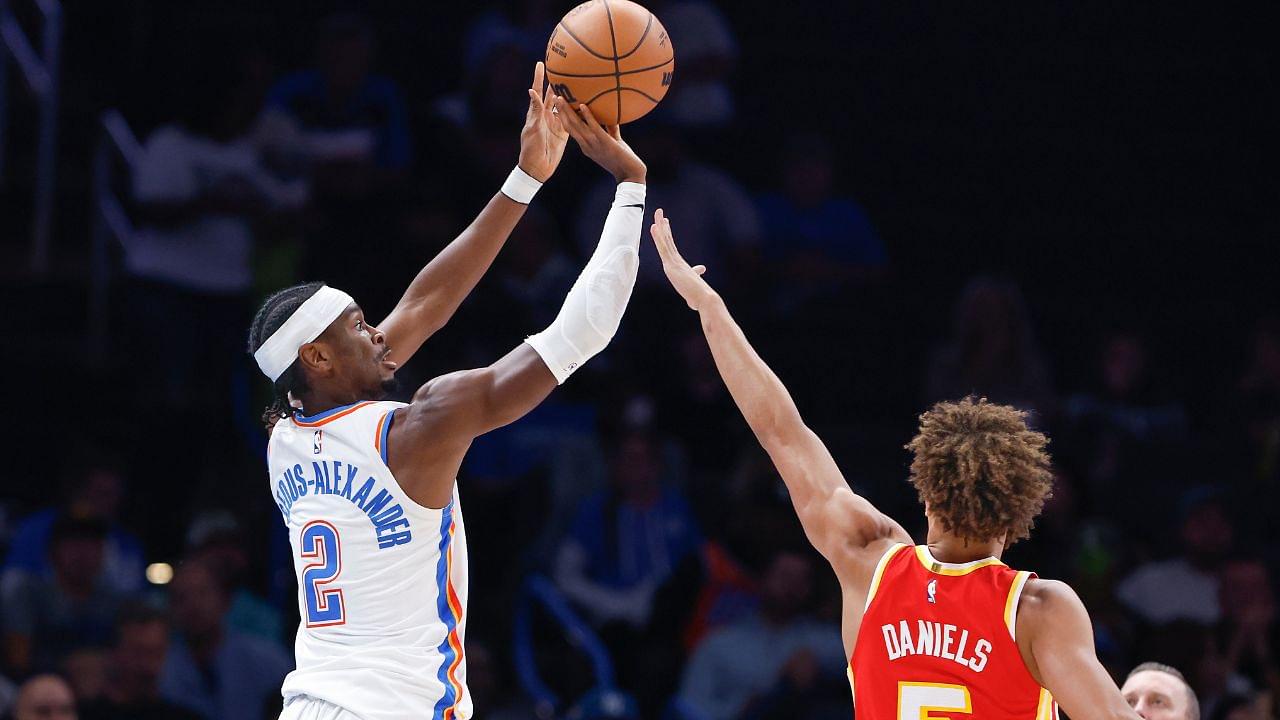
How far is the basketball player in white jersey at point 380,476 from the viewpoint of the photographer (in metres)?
4.72

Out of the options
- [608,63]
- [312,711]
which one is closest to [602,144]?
[608,63]

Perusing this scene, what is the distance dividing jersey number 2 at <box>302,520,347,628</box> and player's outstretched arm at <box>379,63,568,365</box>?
92 cm

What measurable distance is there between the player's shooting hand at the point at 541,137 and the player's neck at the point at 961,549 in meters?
1.98

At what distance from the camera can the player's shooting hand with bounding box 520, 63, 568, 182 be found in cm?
565

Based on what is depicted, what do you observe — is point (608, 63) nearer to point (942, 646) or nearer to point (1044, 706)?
point (942, 646)

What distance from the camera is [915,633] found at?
4391 millimetres

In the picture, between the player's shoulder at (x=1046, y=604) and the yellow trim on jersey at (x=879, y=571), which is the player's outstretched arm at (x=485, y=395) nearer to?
the yellow trim on jersey at (x=879, y=571)

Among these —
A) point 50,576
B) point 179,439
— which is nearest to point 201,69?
point 179,439

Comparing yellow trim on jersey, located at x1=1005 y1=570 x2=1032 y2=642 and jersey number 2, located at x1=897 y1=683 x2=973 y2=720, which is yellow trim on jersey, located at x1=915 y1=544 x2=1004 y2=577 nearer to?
yellow trim on jersey, located at x1=1005 y1=570 x2=1032 y2=642

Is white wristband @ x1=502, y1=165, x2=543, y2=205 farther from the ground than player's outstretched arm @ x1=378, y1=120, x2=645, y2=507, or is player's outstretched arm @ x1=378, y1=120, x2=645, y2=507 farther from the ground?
white wristband @ x1=502, y1=165, x2=543, y2=205

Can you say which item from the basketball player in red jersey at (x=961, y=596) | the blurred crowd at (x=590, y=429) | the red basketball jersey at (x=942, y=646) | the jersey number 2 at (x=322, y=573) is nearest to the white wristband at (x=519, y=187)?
the jersey number 2 at (x=322, y=573)

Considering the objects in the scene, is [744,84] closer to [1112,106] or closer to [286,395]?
[1112,106]

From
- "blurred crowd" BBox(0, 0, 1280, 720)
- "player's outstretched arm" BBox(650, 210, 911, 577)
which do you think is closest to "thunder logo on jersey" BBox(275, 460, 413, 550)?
"player's outstretched arm" BBox(650, 210, 911, 577)

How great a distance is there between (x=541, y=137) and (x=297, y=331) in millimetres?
1209
